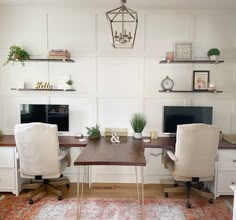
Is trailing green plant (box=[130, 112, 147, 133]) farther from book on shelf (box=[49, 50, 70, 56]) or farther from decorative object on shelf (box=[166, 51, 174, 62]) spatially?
book on shelf (box=[49, 50, 70, 56])

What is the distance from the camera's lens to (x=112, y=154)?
106 inches

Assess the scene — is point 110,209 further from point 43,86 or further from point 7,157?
point 43,86

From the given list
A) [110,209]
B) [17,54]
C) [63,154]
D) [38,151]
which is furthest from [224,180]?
[17,54]

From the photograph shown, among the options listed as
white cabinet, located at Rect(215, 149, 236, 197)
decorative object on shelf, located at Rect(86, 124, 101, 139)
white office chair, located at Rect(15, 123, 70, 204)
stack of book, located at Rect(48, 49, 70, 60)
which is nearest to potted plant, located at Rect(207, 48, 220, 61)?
white cabinet, located at Rect(215, 149, 236, 197)

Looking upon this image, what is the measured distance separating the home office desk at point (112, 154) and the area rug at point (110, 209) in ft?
0.84

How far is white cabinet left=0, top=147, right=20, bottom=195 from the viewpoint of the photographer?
3305 millimetres

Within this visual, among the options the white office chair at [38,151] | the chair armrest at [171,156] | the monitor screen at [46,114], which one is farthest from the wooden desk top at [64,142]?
the chair armrest at [171,156]

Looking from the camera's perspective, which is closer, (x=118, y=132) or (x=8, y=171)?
(x=8, y=171)

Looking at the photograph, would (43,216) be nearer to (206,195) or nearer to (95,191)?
(95,191)

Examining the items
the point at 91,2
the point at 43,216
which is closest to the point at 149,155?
the point at 43,216

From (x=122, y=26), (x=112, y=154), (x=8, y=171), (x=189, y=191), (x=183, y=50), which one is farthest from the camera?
(x=183, y=50)

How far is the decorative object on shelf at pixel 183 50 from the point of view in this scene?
3.56 m

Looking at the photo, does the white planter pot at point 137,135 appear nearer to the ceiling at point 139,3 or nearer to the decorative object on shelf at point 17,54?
the ceiling at point 139,3

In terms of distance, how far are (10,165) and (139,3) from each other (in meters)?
2.78
